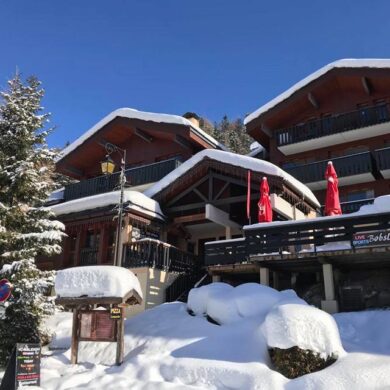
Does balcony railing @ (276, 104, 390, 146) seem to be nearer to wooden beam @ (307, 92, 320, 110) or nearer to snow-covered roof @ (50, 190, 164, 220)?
wooden beam @ (307, 92, 320, 110)

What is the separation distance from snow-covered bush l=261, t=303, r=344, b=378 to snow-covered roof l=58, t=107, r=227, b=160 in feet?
50.8

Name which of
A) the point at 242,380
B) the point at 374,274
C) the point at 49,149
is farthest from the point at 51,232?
the point at 374,274

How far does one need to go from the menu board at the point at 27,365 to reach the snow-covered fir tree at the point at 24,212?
2.99 metres

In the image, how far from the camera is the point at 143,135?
83.7 ft

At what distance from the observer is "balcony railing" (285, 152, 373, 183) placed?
832 inches

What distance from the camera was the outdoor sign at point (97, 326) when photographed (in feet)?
35.3

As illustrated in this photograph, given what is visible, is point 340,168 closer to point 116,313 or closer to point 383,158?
point 383,158

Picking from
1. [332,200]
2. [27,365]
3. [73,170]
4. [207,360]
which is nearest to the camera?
[207,360]

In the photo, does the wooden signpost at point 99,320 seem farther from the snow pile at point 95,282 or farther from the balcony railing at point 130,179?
the balcony railing at point 130,179

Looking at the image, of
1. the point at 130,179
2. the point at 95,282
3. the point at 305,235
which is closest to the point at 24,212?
the point at 95,282

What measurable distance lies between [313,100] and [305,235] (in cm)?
1319

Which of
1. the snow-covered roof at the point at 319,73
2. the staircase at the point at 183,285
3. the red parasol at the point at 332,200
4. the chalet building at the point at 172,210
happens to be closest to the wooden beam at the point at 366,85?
the snow-covered roof at the point at 319,73

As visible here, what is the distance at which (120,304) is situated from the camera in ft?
35.1

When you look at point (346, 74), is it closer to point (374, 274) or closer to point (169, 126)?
point (169, 126)
